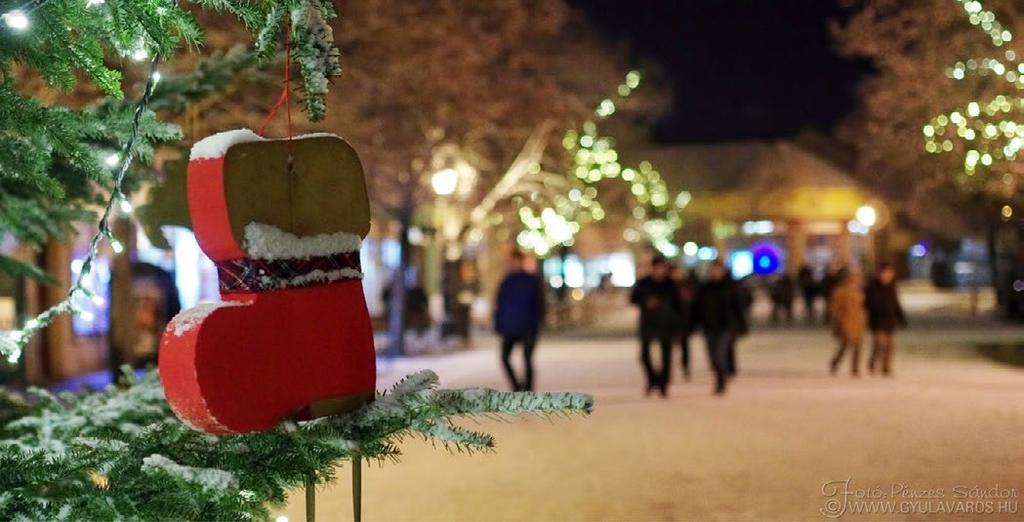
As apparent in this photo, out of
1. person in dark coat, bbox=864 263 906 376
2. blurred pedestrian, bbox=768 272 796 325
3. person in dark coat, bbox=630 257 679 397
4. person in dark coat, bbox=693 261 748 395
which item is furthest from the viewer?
blurred pedestrian, bbox=768 272 796 325

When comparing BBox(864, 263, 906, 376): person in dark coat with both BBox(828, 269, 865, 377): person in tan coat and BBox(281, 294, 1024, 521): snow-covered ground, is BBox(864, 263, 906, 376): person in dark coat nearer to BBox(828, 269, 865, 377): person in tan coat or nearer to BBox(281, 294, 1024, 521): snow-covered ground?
BBox(828, 269, 865, 377): person in tan coat

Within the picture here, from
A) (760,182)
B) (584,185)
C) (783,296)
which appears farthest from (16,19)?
(760,182)

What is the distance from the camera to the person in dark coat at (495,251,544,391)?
13.0m

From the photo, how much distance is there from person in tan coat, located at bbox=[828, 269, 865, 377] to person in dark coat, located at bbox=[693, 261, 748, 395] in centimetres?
245

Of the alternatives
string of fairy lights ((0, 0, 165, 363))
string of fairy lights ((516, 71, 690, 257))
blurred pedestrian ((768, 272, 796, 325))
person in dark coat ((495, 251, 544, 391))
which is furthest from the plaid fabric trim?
blurred pedestrian ((768, 272, 796, 325))

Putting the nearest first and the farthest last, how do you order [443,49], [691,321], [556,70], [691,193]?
[691,321]
[443,49]
[556,70]
[691,193]

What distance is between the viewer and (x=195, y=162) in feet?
11.5

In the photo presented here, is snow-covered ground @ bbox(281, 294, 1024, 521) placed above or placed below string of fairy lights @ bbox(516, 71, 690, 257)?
below

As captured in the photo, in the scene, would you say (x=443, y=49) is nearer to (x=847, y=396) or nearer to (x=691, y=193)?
(x=847, y=396)

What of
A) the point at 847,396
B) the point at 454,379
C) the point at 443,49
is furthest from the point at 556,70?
the point at 847,396

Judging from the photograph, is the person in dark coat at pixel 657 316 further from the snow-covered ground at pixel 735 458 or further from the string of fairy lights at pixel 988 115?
the string of fairy lights at pixel 988 115

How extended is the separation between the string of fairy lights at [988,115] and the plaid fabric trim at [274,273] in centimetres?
1018

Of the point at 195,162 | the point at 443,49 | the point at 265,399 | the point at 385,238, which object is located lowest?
the point at 265,399

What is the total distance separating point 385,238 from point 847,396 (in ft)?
64.1
